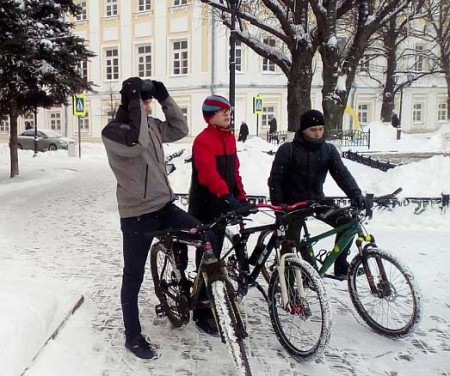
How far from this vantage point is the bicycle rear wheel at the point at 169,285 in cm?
417

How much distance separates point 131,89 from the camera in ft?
11.6

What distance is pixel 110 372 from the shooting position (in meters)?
3.60

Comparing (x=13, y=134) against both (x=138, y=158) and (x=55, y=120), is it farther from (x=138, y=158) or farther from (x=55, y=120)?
(x=55, y=120)

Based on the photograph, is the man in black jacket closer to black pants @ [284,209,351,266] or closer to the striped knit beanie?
black pants @ [284,209,351,266]

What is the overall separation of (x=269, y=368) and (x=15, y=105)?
12972mm

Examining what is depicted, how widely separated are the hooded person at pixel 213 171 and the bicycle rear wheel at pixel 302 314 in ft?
1.88

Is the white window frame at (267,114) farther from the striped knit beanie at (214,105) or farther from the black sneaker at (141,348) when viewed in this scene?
the black sneaker at (141,348)

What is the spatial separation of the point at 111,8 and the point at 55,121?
32.8ft

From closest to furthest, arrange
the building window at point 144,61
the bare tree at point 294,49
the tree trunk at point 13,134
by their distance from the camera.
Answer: the bare tree at point 294,49, the tree trunk at point 13,134, the building window at point 144,61

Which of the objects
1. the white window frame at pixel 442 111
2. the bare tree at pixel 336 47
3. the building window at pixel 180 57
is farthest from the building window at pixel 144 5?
the bare tree at pixel 336 47

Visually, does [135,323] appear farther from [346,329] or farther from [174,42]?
[174,42]

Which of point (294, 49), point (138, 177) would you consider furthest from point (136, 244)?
point (294, 49)

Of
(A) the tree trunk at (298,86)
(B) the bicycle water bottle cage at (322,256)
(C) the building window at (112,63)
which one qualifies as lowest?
(B) the bicycle water bottle cage at (322,256)

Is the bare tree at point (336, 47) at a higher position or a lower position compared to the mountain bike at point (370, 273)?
higher
